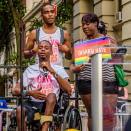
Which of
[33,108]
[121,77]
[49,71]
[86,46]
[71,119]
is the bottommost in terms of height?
[71,119]

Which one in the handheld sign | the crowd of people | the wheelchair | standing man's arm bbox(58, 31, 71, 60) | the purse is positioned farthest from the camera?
standing man's arm bbox(58, 31, 71, 60)

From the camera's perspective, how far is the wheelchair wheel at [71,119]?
5654 mm

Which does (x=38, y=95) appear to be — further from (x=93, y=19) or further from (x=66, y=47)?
(x=93, y=19)

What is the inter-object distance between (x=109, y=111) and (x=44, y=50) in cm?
210

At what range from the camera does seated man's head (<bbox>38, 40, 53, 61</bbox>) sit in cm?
574

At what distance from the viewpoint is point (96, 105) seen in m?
3.69

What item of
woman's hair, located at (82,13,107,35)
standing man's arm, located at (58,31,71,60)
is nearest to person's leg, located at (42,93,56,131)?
standing man's arm, located at (58,31,71,60)

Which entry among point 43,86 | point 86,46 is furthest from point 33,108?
point 86,46

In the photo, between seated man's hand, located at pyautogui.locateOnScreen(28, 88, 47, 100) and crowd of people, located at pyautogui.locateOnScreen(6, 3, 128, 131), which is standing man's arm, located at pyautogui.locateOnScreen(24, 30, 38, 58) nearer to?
crowd of people, located at pyautogui.locateOnScreen(6, 3, 128, 131)

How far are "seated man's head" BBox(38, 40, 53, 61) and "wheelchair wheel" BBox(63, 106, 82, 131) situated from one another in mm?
592

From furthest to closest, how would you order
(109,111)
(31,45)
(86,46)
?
(31,45)
(86,46)
(109,111)

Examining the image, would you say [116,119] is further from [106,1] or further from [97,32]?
[106,1]

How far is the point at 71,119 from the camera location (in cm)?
576

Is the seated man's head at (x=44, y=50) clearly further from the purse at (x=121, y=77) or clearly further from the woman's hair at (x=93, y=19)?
the purse at (x=121, y=77)
